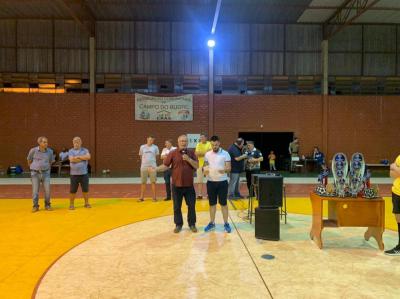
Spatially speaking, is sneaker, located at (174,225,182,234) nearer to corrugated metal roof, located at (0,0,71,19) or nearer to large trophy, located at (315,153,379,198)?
large trophy, located at (315,153,379,198)

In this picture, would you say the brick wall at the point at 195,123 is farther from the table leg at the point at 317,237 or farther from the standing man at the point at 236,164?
the table leg at the point at 317,237

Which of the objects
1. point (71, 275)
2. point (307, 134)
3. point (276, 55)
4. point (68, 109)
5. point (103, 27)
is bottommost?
point (71, 275)

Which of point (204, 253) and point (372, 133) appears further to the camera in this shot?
point (372, 133)

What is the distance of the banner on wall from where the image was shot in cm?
1823

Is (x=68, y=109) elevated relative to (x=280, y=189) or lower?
elevated

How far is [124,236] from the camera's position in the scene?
597cm

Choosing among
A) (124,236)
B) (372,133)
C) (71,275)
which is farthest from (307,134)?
(71,275)

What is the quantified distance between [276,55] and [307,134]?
4.80 meters

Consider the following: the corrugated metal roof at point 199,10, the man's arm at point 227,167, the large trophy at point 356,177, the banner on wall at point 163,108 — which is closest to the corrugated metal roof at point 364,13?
the corrugated metal roof at point 199,10

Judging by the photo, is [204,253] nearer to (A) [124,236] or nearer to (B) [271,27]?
(A) [124,236]

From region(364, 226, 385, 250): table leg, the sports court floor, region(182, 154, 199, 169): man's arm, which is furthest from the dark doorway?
region(364, 226, 385, 250): table leg

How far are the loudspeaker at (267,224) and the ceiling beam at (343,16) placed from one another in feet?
42.6

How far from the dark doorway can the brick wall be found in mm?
610

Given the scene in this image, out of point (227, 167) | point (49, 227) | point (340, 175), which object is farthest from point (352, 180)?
point (49, 227)
